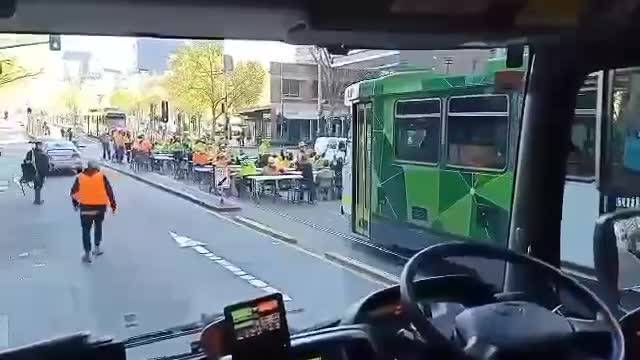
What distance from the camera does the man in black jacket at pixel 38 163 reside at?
189 centimetres

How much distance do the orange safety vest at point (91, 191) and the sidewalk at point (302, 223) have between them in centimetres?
14

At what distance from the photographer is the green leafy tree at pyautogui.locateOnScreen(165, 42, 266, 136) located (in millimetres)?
2055

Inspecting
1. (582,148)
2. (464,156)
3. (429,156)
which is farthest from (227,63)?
(429,156)

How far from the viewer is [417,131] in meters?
4.89

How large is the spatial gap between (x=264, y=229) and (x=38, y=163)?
28.5 inches

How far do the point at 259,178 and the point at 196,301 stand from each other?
57 cm

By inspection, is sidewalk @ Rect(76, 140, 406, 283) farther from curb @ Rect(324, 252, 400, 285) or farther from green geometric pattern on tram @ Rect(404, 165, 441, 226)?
green geometric pattern on tram @ Rect(404, 165, 441, 226)

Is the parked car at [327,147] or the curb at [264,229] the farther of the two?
the parked car at [327,147]

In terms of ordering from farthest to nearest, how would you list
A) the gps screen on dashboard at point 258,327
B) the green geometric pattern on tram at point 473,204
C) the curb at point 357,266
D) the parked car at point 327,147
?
the green geometric pattern on tram at point 473,204, the parked car at point 327,147, the curb at point 357,266, the gps screen on dashboard at point 258,327

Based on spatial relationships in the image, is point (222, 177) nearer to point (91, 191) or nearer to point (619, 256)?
point (91, 191)

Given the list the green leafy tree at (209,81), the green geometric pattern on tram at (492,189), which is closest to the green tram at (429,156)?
the green geometric pattern on tram at (492,189)

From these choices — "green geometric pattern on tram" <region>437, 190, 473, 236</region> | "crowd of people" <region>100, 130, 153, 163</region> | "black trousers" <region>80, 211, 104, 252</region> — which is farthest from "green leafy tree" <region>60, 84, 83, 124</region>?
"green geometric pattern on tram" <region>437, 190, 473, 236</region>

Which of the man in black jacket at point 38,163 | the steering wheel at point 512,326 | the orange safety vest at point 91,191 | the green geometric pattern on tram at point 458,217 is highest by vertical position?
the man in black jacket at point 38,163

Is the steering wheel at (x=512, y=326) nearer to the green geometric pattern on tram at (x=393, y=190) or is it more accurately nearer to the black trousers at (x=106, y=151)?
the black trousers at (x=106, y=151)
